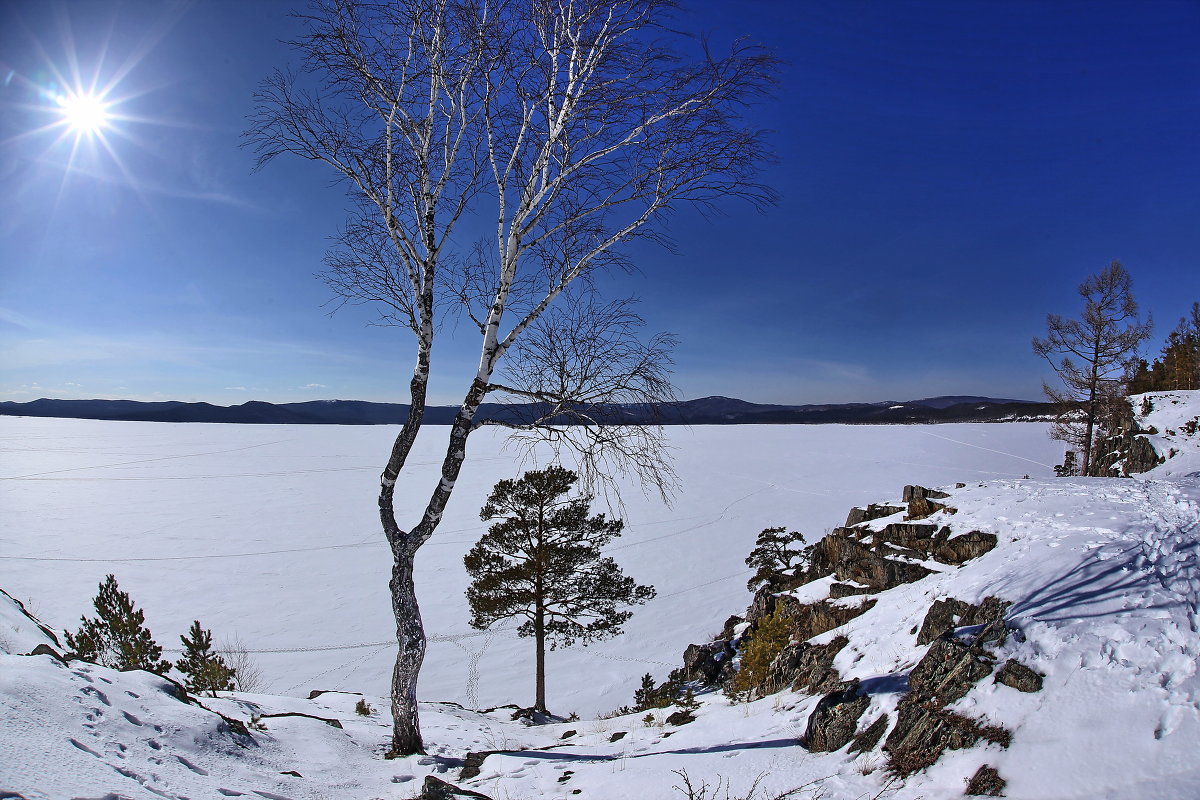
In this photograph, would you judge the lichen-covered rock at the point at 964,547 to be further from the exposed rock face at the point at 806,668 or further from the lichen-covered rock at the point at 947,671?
the lichen-covered rock at the point at 947,671

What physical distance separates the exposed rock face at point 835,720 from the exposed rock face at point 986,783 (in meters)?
1.37

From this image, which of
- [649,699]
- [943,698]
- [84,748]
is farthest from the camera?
[649,699]

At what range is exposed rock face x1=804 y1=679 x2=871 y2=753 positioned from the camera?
17.3 ft

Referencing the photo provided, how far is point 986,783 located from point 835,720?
1.62m

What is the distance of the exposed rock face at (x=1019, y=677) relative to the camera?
4.60 m

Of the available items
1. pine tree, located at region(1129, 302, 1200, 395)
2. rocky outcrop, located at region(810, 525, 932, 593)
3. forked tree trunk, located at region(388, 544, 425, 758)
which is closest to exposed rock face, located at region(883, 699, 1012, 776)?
rocky outcrop, located at region(810, 525, 932, 593)

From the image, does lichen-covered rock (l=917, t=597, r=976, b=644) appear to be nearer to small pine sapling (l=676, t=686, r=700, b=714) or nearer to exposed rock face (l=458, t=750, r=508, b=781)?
small pine sapling (l=676, t=686, r=700, b=714)

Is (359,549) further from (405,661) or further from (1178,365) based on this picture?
(1178,365)

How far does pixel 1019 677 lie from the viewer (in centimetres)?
470

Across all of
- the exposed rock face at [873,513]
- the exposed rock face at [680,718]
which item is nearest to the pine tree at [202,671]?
the exposed rock face at [680,718]

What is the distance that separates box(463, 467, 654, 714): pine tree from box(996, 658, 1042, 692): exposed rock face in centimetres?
925

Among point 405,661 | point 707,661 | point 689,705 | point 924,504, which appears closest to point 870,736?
point 689,705

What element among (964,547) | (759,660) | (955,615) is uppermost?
(964,547)

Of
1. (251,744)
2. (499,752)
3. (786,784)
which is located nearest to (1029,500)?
(786,784)
